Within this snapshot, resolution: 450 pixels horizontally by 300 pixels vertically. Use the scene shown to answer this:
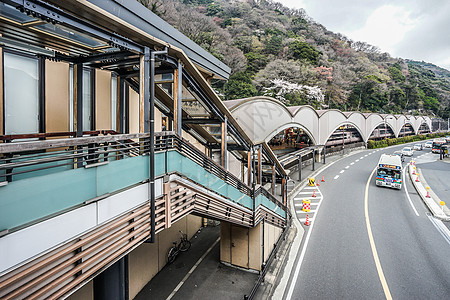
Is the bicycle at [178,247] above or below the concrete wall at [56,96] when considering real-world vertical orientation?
below

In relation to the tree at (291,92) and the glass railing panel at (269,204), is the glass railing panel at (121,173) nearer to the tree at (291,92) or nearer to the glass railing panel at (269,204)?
the glass railing panel at (269,204)

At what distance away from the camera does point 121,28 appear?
10.5 feet

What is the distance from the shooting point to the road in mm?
7789

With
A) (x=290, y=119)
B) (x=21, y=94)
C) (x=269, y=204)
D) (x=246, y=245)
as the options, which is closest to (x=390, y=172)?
(x=290, y=119)

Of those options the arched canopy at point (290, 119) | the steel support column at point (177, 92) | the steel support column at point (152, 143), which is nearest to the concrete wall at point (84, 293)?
the steel support column at point (152, 143)

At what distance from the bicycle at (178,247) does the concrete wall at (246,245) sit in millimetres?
2167

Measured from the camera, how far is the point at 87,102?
226 inches

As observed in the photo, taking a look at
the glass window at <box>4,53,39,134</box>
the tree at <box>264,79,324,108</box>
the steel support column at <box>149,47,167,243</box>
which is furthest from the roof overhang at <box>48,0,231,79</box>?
the tree at <box>264,79,324,108</box>

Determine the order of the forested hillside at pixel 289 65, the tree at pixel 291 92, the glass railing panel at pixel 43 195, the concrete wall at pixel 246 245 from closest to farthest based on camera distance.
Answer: the glass railing panel at pixel 43 195 < the concrete wall at pixel 246 245 < the tree at pixel 291 92 < the forested hillside at pixel 289 65

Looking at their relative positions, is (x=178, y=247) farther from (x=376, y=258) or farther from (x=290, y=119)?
(x=290, y=119)

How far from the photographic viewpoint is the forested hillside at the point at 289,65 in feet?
111

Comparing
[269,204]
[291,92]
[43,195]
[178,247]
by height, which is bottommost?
[178,247]

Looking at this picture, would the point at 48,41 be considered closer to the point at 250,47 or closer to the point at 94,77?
the point at 94,77

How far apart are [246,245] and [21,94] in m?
8.24
